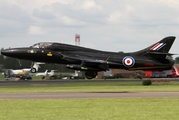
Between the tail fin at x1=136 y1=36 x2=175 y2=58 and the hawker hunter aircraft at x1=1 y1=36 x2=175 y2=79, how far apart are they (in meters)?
0.18

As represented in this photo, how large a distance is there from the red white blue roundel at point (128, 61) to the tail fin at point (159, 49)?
2722 mm

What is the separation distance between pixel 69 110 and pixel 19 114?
285 centimetres

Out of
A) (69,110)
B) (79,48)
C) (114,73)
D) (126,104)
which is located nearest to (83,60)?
(79,48)

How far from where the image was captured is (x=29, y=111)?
70.8 ft

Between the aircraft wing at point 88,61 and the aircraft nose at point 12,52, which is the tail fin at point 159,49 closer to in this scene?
the aircraft wing at point 88,61

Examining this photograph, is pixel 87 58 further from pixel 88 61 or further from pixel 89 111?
pixel 89 111

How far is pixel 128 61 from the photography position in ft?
140

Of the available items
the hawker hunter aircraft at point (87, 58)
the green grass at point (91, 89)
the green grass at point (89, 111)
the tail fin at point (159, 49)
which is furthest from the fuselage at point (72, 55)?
the green grass at point (89, 111)

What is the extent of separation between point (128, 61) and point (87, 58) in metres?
4.24

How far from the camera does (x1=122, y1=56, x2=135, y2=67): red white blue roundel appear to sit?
42125mm

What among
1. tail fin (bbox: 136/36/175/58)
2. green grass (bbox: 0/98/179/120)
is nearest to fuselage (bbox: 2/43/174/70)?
tail fin (bbox: 136/36/175/58)

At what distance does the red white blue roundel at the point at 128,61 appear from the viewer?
138ft

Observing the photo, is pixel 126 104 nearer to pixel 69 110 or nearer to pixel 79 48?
pixel 69 110

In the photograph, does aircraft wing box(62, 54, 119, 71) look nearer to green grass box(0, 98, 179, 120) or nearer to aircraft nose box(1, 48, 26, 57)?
aircraft nose box(1, 48, 26, 57)
